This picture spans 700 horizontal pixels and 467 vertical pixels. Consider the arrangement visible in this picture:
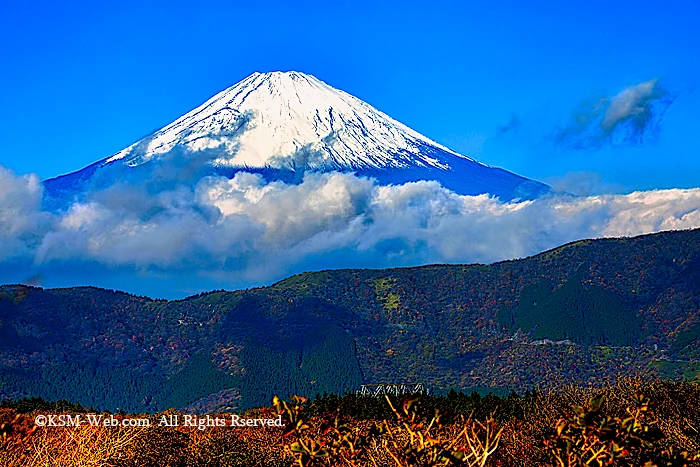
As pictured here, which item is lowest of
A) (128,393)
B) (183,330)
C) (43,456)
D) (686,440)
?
(686,440)

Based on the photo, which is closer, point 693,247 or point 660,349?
point 660,349

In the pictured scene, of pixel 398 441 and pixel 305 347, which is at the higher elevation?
pixel 305 347

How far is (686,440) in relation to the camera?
13.9 meters

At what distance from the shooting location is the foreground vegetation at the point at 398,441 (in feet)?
25.5

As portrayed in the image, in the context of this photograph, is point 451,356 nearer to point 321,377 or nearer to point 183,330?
point 321,377

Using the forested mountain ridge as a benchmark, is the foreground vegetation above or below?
below

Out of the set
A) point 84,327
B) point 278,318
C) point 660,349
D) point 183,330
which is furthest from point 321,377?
point 660,349

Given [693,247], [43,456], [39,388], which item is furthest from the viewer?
[693,247]

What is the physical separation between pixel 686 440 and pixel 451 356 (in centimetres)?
17526

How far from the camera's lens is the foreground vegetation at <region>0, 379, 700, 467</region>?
778 cm

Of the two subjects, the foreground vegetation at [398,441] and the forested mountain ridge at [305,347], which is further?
the forested mountain ridge at [305,347]

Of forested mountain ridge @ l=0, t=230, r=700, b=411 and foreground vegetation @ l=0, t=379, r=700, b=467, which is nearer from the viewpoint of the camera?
foreground vegetation @ l=0, t=379, r=700, b=467

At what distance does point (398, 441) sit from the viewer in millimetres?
12594

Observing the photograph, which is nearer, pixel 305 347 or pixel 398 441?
pixel 398 441
